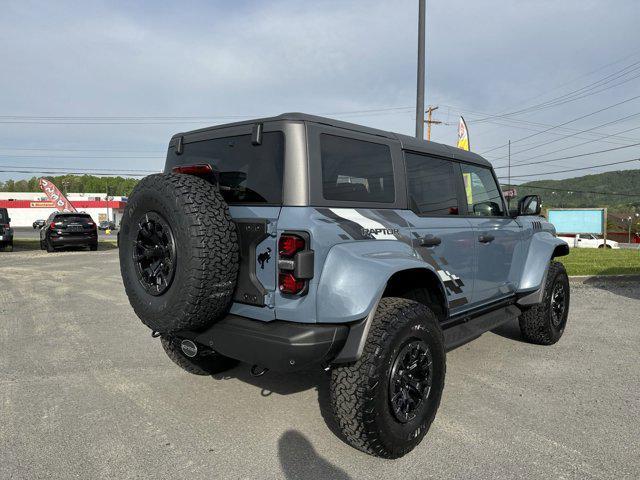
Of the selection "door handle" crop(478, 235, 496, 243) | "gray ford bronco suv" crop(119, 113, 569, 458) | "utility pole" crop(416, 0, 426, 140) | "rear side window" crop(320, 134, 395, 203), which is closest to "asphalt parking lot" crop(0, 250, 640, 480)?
"gray ford bronco suv" crop(119, 113, 569, 458)

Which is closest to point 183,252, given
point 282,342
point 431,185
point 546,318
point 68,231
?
point 282,342

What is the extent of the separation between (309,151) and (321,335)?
1058mm

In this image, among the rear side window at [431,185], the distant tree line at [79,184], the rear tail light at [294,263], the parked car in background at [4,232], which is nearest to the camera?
the rear tail light at [294,263]

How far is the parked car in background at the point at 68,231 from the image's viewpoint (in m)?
16.6

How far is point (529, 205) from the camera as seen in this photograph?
4.69 metres

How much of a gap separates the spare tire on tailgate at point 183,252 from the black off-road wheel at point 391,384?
0.85 m

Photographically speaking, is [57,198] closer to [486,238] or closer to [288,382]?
[288,382]

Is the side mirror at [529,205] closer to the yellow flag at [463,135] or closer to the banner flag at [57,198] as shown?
the yellow flag at [463,135]

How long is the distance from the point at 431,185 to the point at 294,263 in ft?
5.33

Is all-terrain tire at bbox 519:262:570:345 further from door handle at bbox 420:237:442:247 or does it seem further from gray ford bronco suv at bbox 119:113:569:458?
door handle at bbox 420:237:442:247

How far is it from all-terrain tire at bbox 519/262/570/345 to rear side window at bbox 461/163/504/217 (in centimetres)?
102

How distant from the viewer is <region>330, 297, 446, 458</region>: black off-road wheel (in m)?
2.56

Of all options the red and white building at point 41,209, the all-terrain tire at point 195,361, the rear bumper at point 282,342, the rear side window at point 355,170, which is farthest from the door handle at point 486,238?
the red and white building at point 41,209

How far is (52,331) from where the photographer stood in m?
5.54
